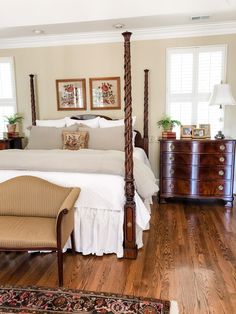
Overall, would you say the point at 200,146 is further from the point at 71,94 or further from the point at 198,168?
the point at 71,94

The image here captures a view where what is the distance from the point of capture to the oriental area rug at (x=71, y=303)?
203 centimetres

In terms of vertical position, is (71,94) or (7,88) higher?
(7,88)

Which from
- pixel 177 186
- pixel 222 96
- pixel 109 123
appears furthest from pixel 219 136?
pixel 109 123

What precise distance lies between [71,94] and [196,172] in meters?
2.48

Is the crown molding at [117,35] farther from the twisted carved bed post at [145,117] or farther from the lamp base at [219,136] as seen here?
the lamp base at [219,136]

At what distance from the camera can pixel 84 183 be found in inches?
110

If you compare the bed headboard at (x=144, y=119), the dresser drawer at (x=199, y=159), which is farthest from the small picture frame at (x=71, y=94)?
the dresser drawer at (x=199, y=159)

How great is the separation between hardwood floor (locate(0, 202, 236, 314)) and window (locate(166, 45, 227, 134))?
6.43 ft

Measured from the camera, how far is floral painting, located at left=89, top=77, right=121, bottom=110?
4.76 m

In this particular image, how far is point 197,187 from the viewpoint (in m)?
4.17

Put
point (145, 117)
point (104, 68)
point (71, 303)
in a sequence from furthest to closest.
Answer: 1. point (104, 68)
2. point (145, 117)
3. point (71, 303)

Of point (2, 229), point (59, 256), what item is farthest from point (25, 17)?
point (59, 256)

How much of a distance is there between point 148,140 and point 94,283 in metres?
Answer: 2.79

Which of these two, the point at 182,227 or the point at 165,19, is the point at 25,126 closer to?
the point at 165,19
